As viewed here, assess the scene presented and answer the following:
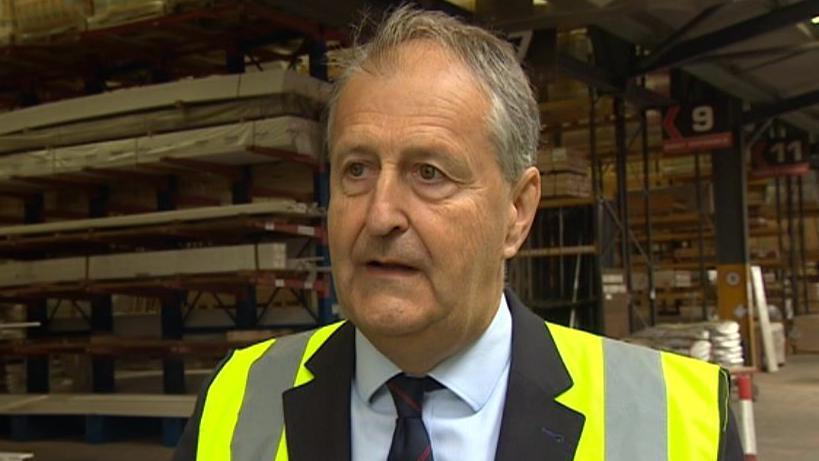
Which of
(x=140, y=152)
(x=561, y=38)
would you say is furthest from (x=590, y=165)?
(x=140, y=152)

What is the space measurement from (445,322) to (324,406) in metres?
0.32

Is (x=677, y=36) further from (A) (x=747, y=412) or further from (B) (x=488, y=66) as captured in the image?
(B) (x=488, y=66)

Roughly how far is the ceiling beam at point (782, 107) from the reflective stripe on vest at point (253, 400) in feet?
41.6

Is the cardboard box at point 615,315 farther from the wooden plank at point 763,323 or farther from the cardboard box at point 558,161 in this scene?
the wooden plank at point 763,323

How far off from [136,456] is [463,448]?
7610mm

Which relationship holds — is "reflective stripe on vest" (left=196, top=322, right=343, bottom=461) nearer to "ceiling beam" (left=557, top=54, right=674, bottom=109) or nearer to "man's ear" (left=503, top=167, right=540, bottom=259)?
"man's ear" (left=503, top=167, right=540, bottom=259)

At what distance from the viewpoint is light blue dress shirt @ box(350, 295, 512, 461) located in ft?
4.83

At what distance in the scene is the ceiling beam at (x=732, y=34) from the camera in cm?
938

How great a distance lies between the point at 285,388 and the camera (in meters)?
1.70

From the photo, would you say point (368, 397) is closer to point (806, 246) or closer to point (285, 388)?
point (285, 388)

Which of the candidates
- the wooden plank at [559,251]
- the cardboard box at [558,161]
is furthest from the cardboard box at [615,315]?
the cardboard box at [558,161]

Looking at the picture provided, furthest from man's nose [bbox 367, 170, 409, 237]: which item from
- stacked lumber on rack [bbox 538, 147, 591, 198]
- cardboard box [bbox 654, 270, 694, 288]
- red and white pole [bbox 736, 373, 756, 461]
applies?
cardboard box [bbox 654, 270, 694, 288]

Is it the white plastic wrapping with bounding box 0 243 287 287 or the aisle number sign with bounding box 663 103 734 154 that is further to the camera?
the aisle number sign with bounding box 663 103 734 154

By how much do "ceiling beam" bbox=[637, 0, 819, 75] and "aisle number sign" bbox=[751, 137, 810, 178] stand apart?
218 inches
